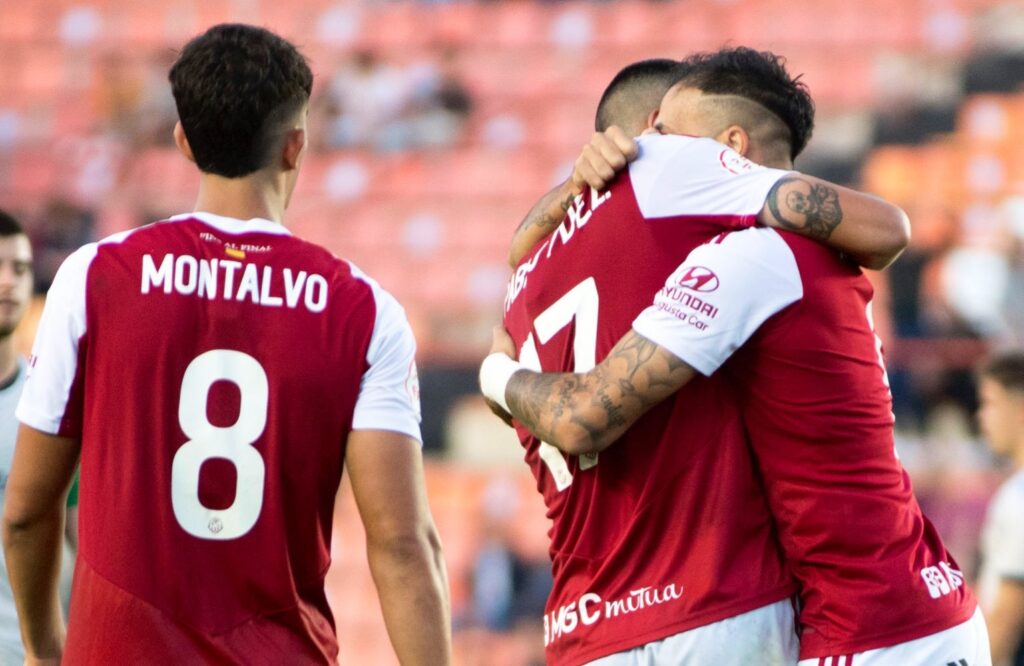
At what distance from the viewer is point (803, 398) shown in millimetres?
2764

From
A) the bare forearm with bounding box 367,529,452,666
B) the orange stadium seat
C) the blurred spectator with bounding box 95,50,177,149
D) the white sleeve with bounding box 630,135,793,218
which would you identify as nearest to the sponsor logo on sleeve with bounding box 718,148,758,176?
the white sleeve with bounding box 630,135,793,218

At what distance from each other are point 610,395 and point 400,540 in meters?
0.49

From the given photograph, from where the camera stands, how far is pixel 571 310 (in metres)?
2.96

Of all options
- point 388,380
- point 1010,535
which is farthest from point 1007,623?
point 388,380

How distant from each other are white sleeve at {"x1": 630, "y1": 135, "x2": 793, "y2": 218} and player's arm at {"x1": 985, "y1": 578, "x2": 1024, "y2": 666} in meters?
2.56

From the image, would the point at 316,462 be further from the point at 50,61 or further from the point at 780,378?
the point at 50,61

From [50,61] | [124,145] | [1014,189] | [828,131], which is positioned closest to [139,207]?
[124,145]

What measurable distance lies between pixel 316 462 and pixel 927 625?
1.23 m

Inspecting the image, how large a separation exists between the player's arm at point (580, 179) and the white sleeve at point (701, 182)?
6cm

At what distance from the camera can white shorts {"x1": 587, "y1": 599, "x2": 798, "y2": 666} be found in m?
2.71

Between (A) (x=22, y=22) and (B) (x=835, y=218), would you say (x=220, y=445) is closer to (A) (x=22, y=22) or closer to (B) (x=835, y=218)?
(B) (x=835, y=218)

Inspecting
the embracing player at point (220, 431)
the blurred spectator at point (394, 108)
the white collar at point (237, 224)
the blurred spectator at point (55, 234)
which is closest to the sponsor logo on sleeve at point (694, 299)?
the embracing player at point (220, 431)

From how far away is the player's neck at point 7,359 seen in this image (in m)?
4.20

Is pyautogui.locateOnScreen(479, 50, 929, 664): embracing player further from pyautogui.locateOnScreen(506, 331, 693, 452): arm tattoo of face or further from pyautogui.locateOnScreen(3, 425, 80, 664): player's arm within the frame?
pyautogui.locateOnScreen(3, 425, 80, 664): player's arm
